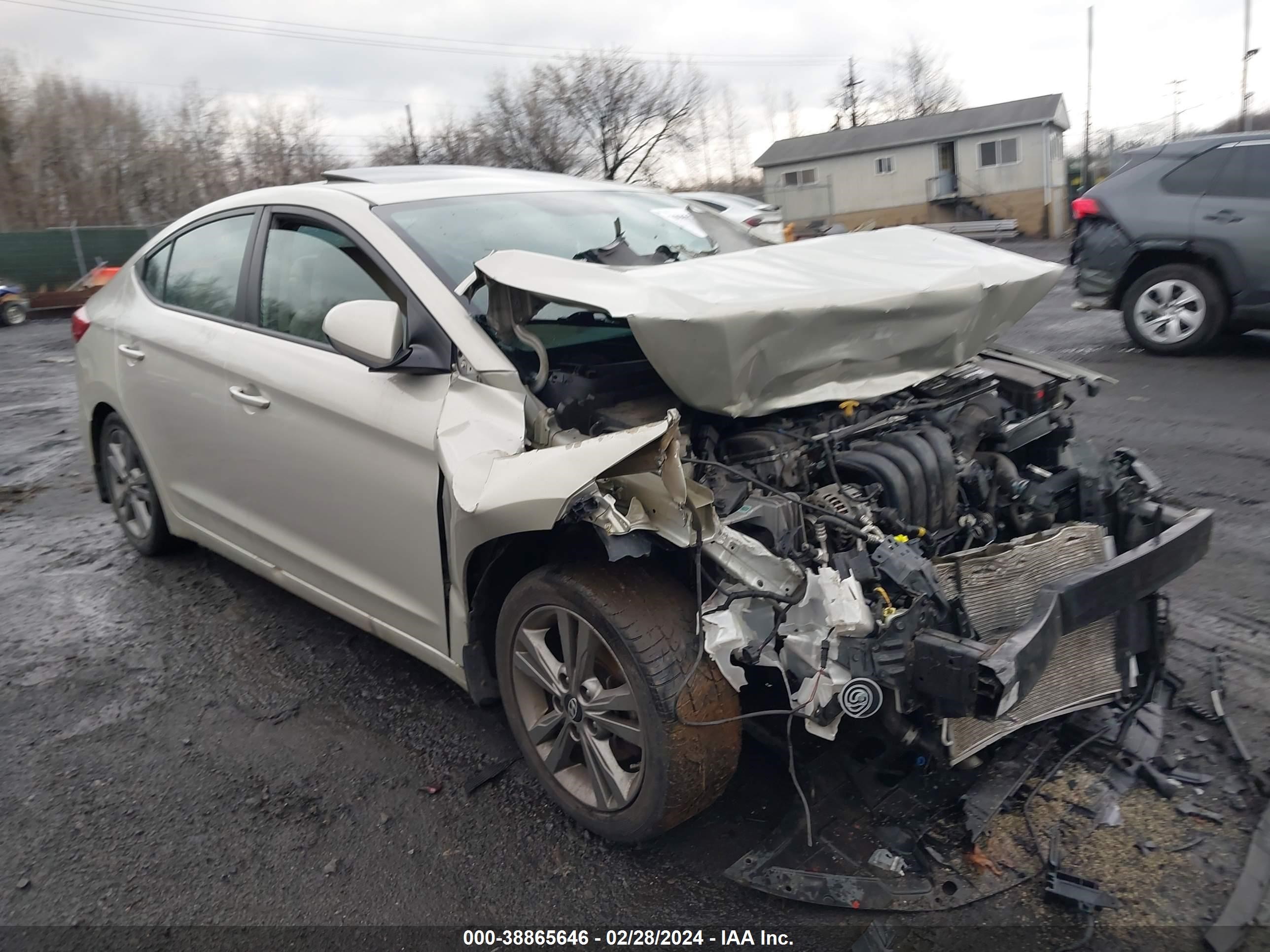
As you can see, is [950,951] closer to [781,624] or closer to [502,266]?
[781,624]

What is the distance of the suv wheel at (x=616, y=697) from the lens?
8.04 ft

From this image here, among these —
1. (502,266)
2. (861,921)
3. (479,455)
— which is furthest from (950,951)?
(502,266)

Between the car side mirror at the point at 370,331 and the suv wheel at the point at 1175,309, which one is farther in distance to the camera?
the suv wheel at the point at 1175,309

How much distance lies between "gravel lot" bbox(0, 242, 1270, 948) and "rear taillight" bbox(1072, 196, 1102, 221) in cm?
471

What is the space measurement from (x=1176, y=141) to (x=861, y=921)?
28.9ft

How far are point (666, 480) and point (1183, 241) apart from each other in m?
8.09

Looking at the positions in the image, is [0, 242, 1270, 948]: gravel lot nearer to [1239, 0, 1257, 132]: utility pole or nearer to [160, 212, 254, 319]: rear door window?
[160, 212, 254, 319]: rear door window

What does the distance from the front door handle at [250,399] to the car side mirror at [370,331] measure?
654 millimetres

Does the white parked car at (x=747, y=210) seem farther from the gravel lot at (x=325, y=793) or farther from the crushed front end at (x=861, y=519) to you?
the gravel lot at (x=325, y=793)

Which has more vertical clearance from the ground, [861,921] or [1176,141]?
[1176,141]

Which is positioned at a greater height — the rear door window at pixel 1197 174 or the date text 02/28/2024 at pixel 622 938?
the rear door window at pixel 1197 174

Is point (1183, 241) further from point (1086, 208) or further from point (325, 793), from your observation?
point (325, 793)

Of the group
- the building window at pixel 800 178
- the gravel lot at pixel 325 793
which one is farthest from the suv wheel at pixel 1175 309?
the building window at pixel 800 178

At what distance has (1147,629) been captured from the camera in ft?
9.37
